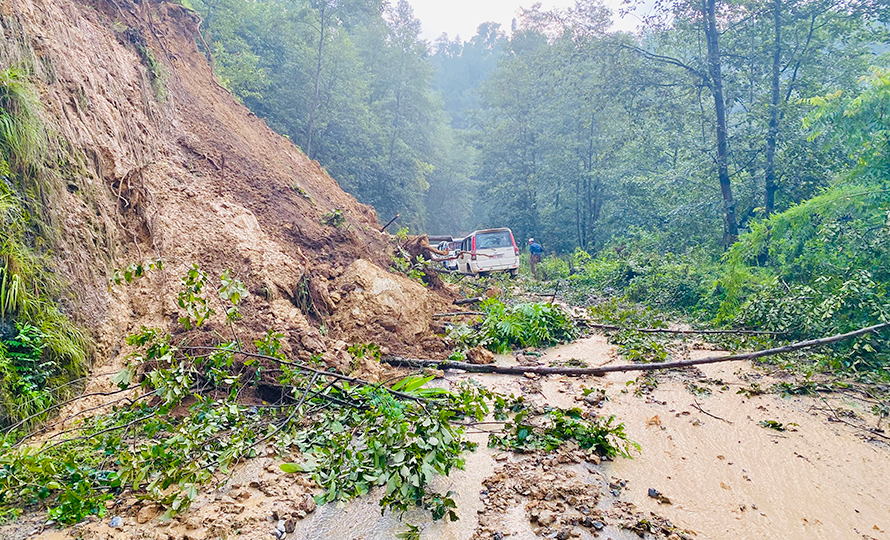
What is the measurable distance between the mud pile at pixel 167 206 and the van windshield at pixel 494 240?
247 inches

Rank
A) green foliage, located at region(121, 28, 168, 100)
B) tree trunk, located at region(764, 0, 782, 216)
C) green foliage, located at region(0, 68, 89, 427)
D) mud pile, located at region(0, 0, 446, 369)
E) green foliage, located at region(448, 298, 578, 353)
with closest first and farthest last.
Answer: green foliage, located at region(0, 68, 89, 427) < mud pile, located at region(0, 0, 446, 369) < green foliage, located at region(448, 298, 578, 353) < green foliage, located at region(121, 28, 168, 100) < tree trunk, located at region(764, 0, 782, 216)

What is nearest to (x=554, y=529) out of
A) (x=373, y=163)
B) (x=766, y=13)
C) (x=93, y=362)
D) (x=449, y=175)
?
(x=93, y=362)

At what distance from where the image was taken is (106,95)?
6770 millimetres

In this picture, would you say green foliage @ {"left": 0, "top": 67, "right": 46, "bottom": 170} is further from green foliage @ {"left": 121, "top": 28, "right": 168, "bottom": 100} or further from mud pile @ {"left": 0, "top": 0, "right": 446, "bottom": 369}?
green foliage @ {"left": 121, "top": 28, "right": 168, "bottom": 100}

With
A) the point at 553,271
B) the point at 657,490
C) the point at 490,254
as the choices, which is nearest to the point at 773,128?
the point at 490,254

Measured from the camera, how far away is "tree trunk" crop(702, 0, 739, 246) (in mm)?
12867

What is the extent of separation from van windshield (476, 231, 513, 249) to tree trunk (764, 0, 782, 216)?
746 cm

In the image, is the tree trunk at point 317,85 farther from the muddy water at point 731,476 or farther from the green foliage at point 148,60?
the muddy water at point 731,476

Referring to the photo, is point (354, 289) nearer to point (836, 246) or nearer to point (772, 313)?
point (772, 313)

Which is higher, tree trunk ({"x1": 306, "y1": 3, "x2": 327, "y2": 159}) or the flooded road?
tree trunk ({"x1": 306, "y1": 3, "x2": 327, "y2": 159})

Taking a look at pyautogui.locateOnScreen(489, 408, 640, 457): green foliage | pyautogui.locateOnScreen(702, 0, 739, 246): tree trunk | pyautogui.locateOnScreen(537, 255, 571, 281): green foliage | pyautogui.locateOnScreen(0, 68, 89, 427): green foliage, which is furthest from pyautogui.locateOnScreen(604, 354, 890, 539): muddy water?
pyautogui.locateOnScreen(537, 255, 571, 281): green foliage

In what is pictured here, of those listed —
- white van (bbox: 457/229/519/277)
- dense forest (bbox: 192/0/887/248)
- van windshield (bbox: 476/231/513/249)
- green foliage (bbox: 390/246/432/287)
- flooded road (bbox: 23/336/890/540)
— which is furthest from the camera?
van windshield (bbox: 476/231/513/249)

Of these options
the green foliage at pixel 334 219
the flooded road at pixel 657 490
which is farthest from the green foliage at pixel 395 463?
the green foliage at pixel 334 219

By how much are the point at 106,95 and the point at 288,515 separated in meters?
6.63
